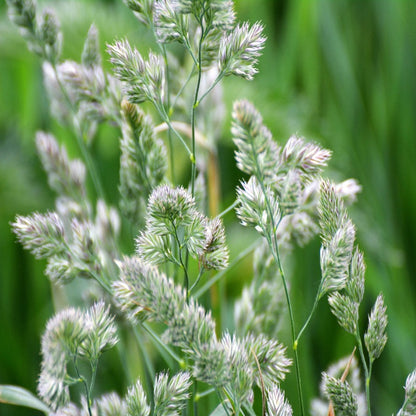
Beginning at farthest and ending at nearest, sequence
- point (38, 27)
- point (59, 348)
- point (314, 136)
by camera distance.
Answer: point (314, 136) → point (38, 27) → point (59, 348)

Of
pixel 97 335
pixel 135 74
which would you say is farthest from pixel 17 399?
pixel 135 74

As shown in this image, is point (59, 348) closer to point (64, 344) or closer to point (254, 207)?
point (64, 344)

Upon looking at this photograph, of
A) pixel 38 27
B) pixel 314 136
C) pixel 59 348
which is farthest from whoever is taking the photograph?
pixel 314 136

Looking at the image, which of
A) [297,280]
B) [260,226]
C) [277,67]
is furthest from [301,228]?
[277,67]

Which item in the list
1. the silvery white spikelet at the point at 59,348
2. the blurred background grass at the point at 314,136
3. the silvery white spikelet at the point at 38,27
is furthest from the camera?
the blurred background grass at the point at 314,136

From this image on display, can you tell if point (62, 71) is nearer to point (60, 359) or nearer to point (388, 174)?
point (60, 359)

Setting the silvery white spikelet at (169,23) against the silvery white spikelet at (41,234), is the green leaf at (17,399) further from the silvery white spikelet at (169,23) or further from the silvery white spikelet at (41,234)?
the silvery white spikelet at (169,23)

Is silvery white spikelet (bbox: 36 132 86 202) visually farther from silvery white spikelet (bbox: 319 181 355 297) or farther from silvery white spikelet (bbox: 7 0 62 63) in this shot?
silvery white spikelet (bbox: 319 181 355 297)

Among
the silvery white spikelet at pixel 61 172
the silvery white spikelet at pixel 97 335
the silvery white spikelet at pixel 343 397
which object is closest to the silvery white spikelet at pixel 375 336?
the silvery white spikelet at pixel 343 397
